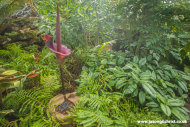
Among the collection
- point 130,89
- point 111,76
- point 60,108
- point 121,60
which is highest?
point 121,60

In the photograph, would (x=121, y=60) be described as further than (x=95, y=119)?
Yes

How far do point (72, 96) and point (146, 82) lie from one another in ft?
3.35

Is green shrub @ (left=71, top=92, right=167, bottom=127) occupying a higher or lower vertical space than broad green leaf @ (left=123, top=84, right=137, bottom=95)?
lower

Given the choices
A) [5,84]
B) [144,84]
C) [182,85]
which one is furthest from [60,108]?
[182,85]

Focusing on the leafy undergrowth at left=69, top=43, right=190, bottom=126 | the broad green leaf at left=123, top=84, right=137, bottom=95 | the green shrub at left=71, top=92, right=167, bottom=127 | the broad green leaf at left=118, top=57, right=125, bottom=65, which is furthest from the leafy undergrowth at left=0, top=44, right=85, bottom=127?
the broad green leaf at left=123, top=84, right=137, bottom=95

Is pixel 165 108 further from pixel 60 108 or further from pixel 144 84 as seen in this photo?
pixel 60 108

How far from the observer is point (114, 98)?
4.62ft

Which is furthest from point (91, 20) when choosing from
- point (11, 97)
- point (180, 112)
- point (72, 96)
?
point (180, 112)

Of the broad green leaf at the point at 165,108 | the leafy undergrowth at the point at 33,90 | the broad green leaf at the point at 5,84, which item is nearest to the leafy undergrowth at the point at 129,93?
the broad green leaf at the point at 165,108

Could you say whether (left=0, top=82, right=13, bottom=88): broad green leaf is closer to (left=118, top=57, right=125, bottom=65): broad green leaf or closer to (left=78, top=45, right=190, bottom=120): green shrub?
(left=78, top=45, right=190, bottom=120): green shrub

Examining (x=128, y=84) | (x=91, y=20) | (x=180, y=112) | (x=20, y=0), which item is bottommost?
(x=180, y=112)

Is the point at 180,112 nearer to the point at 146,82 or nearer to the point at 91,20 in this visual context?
the point at 146,82

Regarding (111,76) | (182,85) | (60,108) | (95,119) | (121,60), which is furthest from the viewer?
(121,60)

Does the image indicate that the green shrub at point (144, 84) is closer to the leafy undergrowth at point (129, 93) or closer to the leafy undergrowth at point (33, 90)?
the leafy undergrowth at point (129, 93)
